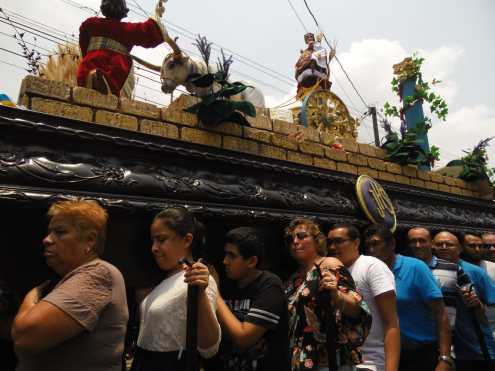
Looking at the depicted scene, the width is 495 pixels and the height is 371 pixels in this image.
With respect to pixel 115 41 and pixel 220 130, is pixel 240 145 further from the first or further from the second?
pixel 115 41

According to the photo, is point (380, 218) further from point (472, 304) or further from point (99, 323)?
point (99, 323)

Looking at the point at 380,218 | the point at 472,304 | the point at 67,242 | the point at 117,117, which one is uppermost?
the point at 117,117

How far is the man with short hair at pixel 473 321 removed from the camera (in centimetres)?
286

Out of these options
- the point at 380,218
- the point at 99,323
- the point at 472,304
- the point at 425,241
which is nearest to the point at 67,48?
the point at 99,323

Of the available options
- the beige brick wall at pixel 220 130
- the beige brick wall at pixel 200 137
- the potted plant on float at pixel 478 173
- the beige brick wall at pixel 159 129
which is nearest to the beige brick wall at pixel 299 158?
the beige brick wall at pixel 220 130

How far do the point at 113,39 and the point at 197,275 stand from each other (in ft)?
7.56

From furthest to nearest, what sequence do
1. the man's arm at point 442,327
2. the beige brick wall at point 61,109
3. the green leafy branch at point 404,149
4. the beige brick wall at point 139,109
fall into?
the green leafy branch at point 404,149, the beige brick wall at point 139,109, the man's arm at point 442,327, the beige brick wall at point 61,109

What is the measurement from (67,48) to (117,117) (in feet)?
4.85

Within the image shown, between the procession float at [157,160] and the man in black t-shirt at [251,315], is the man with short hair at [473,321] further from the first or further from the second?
the man in black t-shirt at [251,315]

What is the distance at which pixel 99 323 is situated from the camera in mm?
1325

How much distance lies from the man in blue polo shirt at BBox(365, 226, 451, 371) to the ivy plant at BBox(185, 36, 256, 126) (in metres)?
1.63

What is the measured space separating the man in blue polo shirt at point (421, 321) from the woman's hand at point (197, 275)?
1628 mm

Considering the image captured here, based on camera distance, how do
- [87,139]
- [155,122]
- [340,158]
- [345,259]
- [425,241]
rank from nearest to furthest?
[87,139] → [345,259] → [155,122] → [425,241] → [340,158]

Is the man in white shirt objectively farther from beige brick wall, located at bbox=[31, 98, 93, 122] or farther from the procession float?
beige brick wall, located at bbox=[31, 98, 93, 122]
